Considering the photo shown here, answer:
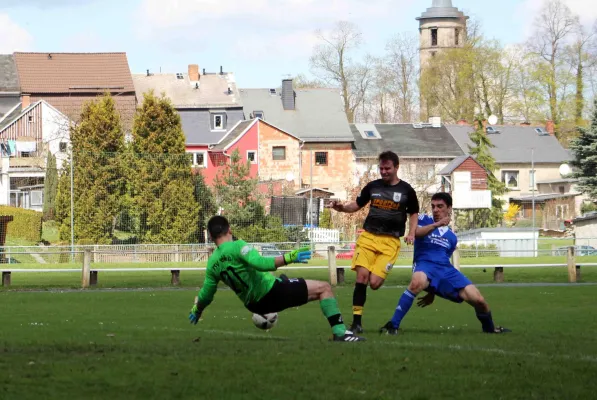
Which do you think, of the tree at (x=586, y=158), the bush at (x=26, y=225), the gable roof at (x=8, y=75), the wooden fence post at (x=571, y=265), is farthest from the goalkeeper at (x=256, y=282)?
the gable roof at (x=8, y=75)

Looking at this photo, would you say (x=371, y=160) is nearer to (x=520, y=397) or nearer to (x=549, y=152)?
(x=549, y=152)

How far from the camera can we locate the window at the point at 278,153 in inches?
3027

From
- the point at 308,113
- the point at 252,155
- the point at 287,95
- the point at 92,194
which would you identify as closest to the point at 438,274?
the point at 92,194

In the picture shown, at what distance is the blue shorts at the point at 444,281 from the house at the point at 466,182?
4858 centimetres

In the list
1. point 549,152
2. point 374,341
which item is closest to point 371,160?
point 549,152

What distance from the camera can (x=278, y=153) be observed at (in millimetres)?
77000

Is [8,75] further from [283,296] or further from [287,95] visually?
[283,296]

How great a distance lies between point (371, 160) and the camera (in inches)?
3029

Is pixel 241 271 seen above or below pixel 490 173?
below

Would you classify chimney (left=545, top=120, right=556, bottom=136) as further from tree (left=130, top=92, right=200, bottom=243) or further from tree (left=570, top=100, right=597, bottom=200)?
tree (left=130, top=92, right=200, bottom=243)

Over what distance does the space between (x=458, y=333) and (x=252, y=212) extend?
102 feet

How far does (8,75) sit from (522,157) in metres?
41.7

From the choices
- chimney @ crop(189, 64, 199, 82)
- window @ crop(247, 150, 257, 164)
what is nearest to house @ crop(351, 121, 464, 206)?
window @ crop(247, 150, 257, 164)

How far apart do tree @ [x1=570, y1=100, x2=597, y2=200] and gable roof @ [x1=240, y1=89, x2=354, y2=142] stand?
870 inches
